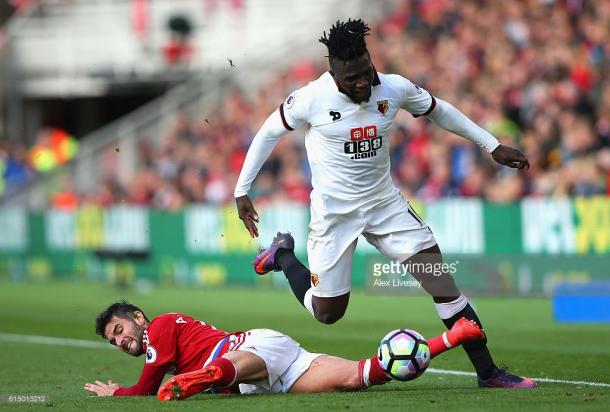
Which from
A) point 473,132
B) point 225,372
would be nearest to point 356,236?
point 473,132

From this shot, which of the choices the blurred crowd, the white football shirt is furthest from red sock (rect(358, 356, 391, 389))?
the blurred crowd

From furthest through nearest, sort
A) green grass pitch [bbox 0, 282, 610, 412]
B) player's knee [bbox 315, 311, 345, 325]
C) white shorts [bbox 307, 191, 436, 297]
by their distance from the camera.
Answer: player's knee [bbox 315, 311, 345, 325]
white shorts [bbox 307, 191, 436, 297]
green grass pitch [bbox 0, 282, 610, 412]

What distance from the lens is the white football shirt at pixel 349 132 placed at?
864 centimetres

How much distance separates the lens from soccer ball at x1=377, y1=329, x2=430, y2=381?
322 inches

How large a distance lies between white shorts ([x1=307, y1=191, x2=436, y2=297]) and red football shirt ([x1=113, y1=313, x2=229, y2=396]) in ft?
2.90

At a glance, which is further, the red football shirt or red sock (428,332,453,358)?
the red football shirt

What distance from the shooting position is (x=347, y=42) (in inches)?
329

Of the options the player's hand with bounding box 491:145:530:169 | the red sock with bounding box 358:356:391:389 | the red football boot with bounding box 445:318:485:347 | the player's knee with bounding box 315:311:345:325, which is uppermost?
the player's hand with bounding box 491:145:530:169

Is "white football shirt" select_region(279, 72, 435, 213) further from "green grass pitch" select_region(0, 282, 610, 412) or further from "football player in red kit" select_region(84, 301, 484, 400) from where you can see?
"green grass pitch" select_region(0, 282, 610, 412)

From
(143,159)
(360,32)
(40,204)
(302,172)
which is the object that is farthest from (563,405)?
(40,204)

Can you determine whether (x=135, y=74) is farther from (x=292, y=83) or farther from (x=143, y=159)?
(x=292, y=83)

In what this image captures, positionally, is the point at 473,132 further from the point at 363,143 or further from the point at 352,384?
the point at 352,384

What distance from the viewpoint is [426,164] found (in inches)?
794

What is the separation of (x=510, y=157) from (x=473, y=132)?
1.11ft
